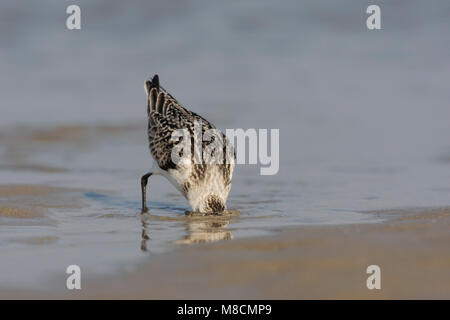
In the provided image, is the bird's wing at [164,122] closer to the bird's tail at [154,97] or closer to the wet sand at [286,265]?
the bird's tail at [154,97]

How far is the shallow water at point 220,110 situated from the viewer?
7.50m

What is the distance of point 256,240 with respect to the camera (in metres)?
6.28

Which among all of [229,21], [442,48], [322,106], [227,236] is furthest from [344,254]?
[229,21]

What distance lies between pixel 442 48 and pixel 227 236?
11.5 m

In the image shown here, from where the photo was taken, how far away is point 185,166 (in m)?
8.52

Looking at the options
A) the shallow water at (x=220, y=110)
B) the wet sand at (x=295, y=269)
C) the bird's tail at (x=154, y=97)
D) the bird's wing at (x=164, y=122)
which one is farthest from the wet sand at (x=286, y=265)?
the bird's tail at (x=154, y=97)

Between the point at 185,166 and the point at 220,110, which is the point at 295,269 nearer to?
the point at 185,166

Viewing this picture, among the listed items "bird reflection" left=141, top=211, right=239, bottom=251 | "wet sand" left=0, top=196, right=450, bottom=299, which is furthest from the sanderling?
"wet sand" left=0, top=196, right=450, bottom=299

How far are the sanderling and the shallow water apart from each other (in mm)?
295

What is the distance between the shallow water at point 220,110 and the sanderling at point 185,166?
0.97 ft

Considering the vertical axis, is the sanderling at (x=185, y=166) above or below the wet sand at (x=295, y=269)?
above

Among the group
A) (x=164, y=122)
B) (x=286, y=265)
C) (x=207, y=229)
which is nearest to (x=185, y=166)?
(x=164, y=122)

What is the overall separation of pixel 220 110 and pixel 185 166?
5.93m
